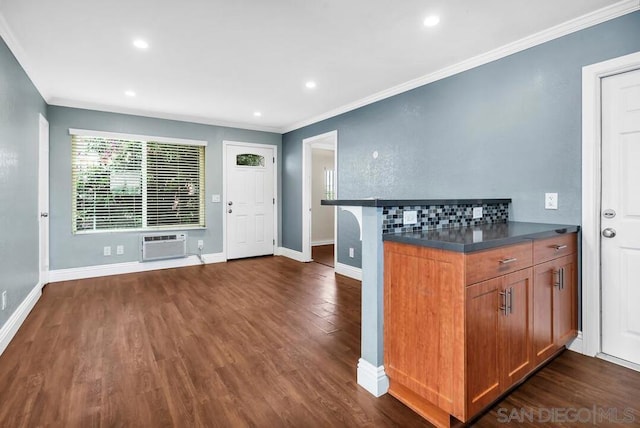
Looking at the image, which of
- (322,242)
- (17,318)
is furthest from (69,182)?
(322,242)

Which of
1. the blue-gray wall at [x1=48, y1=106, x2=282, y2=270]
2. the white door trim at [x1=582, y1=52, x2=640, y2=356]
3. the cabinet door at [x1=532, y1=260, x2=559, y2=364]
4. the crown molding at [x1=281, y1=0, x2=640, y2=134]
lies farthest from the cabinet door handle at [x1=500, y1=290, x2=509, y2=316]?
the blue-gray wall at [x1=48, y1=106, x2=282, y2=270]

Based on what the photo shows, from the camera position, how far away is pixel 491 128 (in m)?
2.85

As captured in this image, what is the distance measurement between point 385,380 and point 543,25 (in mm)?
2739

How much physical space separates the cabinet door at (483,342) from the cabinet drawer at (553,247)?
0.49 m

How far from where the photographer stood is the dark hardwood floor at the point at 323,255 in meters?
5.63

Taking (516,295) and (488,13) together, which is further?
(488,13)

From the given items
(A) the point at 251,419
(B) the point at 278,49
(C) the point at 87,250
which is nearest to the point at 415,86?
(B) the point at 278,49

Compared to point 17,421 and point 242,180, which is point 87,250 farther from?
point 17,421

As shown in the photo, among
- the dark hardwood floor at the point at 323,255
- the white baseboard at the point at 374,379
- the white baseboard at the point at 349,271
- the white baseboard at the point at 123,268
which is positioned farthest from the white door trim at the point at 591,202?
the white baseboard at the point at 123,268

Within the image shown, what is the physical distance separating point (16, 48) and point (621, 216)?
4.88 m

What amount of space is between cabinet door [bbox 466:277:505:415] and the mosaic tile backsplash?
526mm

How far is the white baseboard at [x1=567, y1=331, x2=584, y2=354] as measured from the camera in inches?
91.0

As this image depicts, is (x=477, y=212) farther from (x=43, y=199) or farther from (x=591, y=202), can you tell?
(x=43, y=199)

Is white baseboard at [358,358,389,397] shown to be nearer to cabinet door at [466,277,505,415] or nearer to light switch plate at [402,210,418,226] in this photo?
cabinet door at [466,277,505,415]
